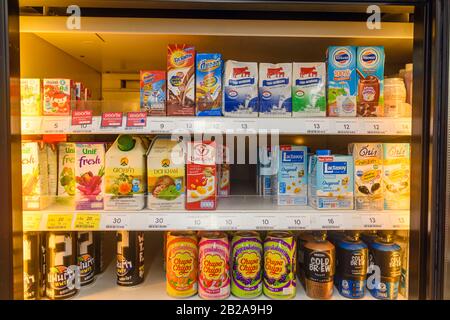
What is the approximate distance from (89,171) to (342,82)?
921 mm

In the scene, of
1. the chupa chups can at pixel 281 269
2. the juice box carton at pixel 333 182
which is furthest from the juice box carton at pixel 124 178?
the juice box carton at pixel 333 182

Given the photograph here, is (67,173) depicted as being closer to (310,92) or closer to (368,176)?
(310,92)

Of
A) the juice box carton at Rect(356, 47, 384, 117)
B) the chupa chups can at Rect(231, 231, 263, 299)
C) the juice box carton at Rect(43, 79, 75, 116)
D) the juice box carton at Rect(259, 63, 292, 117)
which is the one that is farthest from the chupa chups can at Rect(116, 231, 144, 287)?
the juice box carton at Rect(356, 47, 384, 117)

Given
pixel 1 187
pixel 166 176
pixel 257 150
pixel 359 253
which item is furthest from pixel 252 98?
pixel 1 187

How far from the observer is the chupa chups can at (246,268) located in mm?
1021

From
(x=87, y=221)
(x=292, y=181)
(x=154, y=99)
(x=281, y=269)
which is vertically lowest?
(x=281, y=269)

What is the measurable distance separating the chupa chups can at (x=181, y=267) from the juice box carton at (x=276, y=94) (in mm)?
519

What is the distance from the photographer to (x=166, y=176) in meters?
1.03

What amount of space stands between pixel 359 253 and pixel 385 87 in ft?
1.91

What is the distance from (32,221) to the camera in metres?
0.92

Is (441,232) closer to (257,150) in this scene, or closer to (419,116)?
(419,116)

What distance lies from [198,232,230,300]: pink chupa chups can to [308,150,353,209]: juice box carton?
362 mm

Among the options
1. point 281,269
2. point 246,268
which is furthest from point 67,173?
point 281,269

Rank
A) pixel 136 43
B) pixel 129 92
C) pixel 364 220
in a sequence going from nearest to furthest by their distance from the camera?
pixel 364 220
pixel 136 43
pixel 129 92
